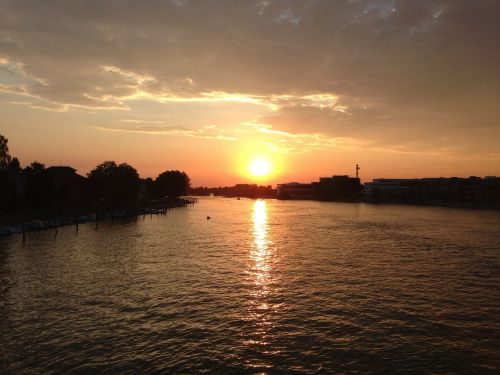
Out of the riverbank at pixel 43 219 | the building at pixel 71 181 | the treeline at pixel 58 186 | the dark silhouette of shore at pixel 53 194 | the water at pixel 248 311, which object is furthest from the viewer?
the building at pixel 71 181

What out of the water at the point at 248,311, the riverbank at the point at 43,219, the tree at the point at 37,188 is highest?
the tree at the point at 37,188

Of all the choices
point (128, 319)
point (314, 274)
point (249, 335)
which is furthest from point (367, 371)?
point (314, 274)

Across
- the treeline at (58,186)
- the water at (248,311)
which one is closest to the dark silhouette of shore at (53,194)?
the treeline at (58,186)

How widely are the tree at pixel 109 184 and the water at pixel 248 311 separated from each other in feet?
370

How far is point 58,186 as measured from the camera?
17238 cm

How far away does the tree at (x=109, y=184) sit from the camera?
18500 centimetres

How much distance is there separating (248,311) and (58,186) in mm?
160389

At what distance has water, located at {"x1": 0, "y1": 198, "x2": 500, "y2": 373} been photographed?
92.2 ft

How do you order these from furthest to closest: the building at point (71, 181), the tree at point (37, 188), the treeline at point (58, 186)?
the building at point (71, 181) < the tree at point (37, 188) < the treeline at point (58, 186)

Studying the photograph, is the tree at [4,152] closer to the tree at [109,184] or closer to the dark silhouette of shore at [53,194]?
the dark silhouette of shore at [53,194]

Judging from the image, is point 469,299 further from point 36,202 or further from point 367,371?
point 36,202

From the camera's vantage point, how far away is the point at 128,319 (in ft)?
119

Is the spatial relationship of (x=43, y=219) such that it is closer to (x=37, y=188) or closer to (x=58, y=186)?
(x=37, y=188)

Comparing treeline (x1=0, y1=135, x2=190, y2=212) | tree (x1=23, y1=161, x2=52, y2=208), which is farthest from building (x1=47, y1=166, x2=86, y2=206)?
tree (x1=23, y1=161, x2=52, y2=208)
